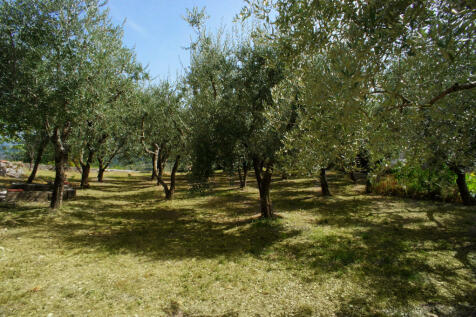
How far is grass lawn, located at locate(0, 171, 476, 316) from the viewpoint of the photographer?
5.61m

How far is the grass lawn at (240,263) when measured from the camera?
18.4ft

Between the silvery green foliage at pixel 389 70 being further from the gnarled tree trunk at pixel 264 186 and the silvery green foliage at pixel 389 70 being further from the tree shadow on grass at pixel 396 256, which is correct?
the gnarled tree trunk at pixel 264 186

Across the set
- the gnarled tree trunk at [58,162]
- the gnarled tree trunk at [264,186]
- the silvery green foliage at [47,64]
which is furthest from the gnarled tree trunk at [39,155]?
the gnarled tree trunk at [264,186]

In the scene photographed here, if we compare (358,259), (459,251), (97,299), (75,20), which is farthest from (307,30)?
(75,20)

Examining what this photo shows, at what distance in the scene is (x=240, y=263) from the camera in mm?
8000

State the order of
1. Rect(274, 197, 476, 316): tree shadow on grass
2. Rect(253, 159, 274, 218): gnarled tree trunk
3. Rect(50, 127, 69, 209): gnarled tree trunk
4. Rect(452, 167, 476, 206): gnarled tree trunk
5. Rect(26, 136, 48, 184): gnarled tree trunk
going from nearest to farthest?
Rect(274, 197, 476, 316): tree shadow on grass, Rect(253, 159, 274, 218): gnarled tree trunk, Rect(50, 127, 69, 209): gnarled tree trunk, Rect(452, 167, 476, 206): gnarled tree trunk, Rect(26, 136, 48, 184): gnarled tree trunk

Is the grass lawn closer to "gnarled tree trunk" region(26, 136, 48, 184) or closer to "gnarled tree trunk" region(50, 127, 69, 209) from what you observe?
"gnarled tree trunk" region(50, 127, 69, 209)

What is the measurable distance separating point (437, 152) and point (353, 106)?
9.69 feet

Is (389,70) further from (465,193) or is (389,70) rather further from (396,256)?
(465,193)

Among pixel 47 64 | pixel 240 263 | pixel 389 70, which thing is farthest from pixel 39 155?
pixel 389 70

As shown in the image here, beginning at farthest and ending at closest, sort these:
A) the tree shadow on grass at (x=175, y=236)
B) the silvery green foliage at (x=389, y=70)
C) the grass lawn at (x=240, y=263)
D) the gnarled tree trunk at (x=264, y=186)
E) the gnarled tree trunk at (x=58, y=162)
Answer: the gnarled tree trunk at (x=58, y=162) → the gnarled tree trunk at (x=264, y=186) → the tree shadow on grass at (x=175, y=236) → the grass lawn at (x=240, y=263) → the silvery green foliage at (x=389, y=70)

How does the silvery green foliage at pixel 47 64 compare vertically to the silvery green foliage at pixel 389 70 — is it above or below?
above

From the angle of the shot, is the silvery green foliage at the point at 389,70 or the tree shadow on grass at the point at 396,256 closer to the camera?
the silvery green foliage at the point at 389,70

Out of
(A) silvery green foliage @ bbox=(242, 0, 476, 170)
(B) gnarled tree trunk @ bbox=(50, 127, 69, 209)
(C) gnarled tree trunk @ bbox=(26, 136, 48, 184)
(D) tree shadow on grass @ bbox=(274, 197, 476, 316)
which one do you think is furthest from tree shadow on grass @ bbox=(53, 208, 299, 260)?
(C) gnarled tree trunk @ bbox=(26, 136, 48, 184)
